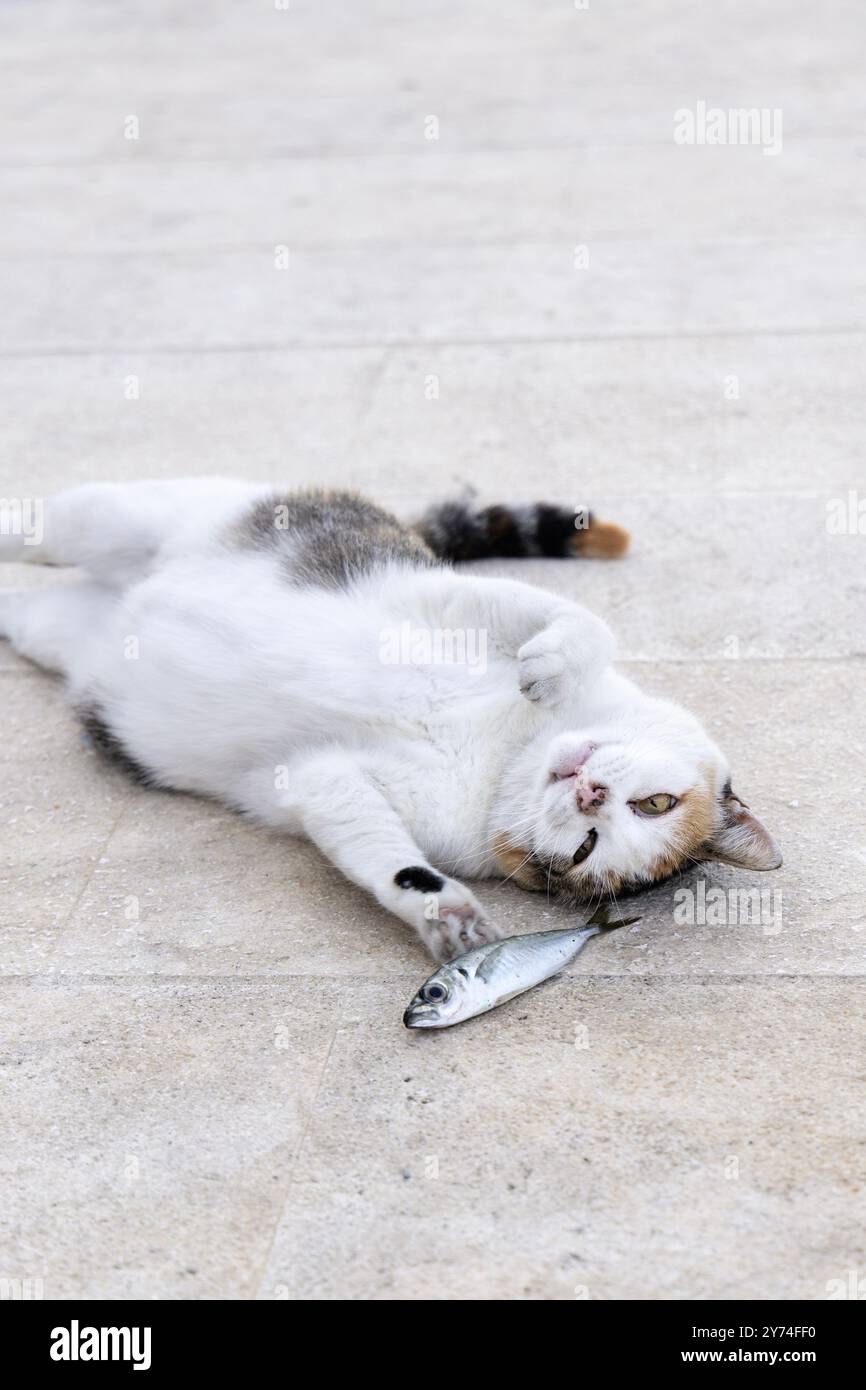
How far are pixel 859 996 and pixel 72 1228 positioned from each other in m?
1.69

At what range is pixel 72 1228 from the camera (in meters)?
2.79

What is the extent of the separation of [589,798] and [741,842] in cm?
39

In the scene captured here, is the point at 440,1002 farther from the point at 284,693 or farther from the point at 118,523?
the point at 118,523

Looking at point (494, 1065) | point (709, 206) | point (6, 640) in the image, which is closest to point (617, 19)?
point (709, 206)

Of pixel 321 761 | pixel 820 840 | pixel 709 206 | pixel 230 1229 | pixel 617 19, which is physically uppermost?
pixel 617 19

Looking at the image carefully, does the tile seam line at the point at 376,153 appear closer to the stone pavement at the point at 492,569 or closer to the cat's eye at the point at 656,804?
the stone pavement at the point at 492,569

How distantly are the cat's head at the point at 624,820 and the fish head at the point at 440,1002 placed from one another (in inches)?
19.1

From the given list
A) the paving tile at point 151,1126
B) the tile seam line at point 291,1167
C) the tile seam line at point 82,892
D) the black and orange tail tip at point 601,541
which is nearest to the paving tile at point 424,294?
the black and orange tail tip at point 601,541

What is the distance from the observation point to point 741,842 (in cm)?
358

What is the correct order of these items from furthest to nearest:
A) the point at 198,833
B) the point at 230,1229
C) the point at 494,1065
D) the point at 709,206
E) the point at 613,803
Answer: the point at 709,206, the point at 198,833, the point at 613,803, the point at 494,1065, the point at 230,1229

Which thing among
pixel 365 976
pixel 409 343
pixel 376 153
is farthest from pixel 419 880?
pixel 376 153

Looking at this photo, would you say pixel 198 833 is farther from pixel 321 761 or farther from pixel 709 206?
pixel 709 206

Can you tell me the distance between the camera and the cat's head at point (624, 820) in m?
3.54

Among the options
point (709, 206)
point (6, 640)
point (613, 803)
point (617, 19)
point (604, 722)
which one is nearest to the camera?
point (613, 803)
